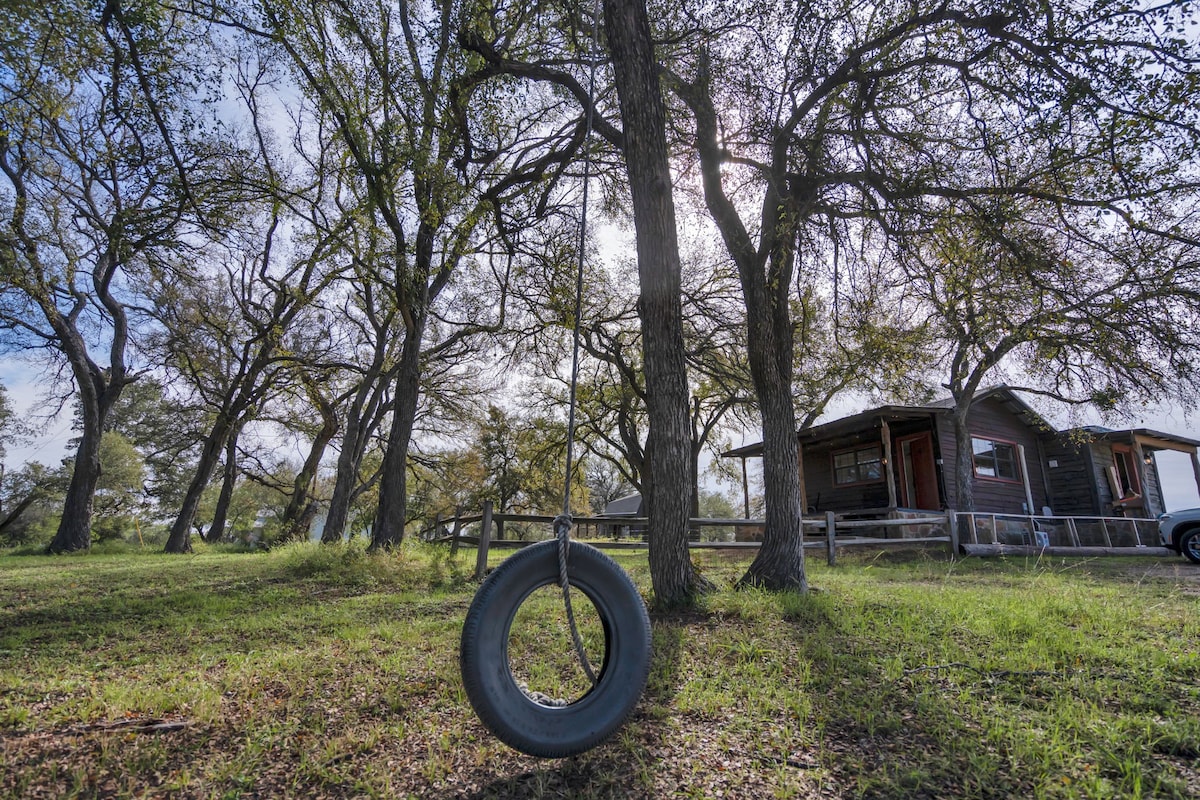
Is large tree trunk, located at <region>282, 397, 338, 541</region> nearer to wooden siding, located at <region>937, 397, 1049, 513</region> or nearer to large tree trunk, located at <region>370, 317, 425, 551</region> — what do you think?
large tree trunk, located at <region>370, 317, 425, 551</region>

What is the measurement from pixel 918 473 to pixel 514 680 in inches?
664

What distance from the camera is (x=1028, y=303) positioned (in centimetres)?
645

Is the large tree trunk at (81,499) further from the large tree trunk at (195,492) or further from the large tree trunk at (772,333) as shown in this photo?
the large tree trunk at (772,333)

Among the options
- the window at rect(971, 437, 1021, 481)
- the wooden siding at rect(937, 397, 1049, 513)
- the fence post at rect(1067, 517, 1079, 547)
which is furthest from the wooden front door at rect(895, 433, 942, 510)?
the fence post at rect(1067, 517, 1079, 547)

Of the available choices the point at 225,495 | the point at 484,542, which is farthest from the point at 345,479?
the point at 225,495

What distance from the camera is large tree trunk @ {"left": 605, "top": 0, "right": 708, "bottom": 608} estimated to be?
4672mm

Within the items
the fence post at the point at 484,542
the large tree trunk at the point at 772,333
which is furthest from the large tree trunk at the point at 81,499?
the large tree trunk at the point at 772,333

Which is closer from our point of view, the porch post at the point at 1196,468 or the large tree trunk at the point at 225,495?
the porch post at the point at 1196,468

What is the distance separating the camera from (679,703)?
2869 mm

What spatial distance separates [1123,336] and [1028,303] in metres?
0.94

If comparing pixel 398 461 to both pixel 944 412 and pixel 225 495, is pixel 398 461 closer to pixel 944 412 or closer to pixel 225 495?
pixel 944 412

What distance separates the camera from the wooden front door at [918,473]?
15141 millimetres

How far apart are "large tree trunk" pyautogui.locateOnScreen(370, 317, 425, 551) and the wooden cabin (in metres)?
10.2

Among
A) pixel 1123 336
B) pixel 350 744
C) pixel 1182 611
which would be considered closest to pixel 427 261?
pixel 350 744
